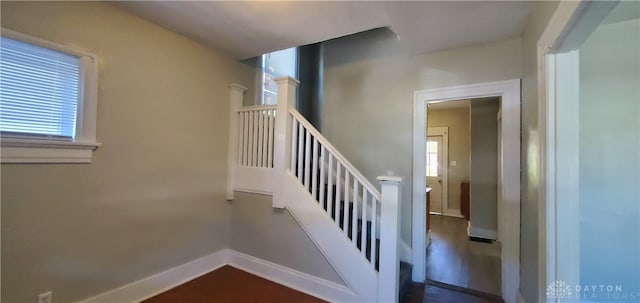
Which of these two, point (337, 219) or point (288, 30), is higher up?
point (288, 30)

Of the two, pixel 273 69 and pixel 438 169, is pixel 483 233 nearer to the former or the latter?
pixel 438 169

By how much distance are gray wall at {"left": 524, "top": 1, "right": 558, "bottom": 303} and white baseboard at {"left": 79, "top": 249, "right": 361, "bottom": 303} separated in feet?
4.28

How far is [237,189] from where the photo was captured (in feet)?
9.59

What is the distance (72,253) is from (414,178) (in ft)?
9.49

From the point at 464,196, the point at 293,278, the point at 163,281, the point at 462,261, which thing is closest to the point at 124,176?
the point at 163,281

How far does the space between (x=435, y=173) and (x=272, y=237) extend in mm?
4803

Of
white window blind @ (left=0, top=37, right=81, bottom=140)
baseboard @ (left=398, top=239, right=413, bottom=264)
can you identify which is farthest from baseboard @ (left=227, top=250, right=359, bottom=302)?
white window blind @ (left=0, top=37, right=81, bottom=140)

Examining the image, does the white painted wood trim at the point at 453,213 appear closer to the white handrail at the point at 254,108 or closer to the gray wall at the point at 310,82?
the gray wall at the point at 310,82

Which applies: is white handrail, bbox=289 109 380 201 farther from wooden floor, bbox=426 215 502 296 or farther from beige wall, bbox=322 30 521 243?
wooden floor, bbox=426 215 502 296

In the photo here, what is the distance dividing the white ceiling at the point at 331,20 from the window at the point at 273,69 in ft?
3.12

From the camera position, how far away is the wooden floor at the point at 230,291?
2.25 m

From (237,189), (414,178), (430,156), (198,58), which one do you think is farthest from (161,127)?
(430,156)

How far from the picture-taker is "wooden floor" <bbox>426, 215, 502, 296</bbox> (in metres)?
2.67

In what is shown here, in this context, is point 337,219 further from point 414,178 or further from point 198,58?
point 198,58
